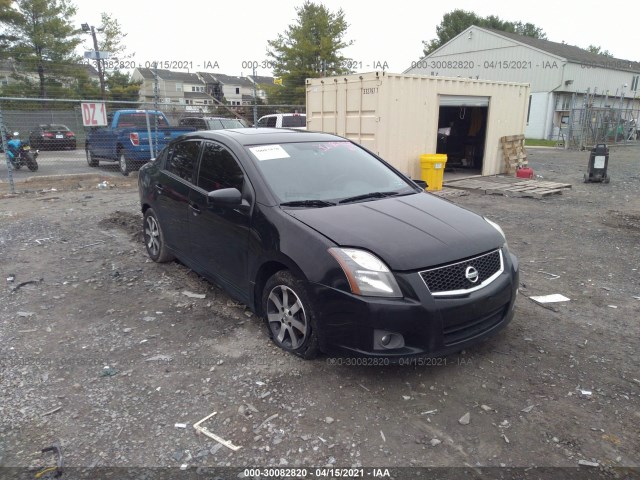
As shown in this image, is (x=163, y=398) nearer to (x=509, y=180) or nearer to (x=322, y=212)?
(x=322, y=212)

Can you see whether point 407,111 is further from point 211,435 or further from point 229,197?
point 211,435

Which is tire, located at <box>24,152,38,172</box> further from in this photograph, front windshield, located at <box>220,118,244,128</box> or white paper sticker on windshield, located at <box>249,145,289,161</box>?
white paper sticker on windshield, located at <box>249,145,289,161</box>

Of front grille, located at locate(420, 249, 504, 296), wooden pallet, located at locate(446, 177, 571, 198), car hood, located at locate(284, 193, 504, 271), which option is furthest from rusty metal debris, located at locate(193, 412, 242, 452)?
wooden pallet, located at locate(446, 177, 571, 198)

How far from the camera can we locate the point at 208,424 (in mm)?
2811

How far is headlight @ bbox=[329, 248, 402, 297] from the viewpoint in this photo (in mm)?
2932

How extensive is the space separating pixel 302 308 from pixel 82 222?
20.6 ft

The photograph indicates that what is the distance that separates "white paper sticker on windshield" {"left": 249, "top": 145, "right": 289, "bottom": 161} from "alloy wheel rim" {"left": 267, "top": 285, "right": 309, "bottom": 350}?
1.20 metres

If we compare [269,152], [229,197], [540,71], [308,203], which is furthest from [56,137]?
[540,71]

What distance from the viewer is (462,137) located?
14914 millimetres

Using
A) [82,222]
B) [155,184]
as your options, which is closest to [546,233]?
[155,184]

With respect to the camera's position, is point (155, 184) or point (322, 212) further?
point (155, 184)

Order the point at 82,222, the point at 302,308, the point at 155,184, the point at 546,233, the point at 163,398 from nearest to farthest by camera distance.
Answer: the point at 163,398, the point at 302,308, the point at 155,184, the point at 546,233, the point at 82,222

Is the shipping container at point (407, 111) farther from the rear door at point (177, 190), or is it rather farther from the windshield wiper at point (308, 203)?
the windshield wiper at point (308, 203)

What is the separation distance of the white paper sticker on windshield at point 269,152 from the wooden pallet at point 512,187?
8098 mm
